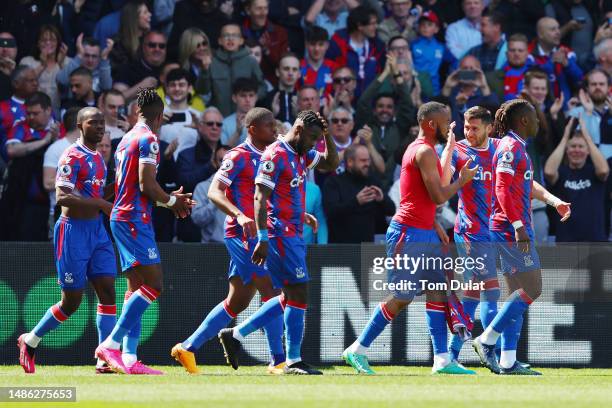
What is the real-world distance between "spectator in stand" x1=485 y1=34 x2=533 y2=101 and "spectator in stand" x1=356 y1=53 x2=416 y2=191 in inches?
50.3

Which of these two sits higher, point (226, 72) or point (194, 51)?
point (194, 51)

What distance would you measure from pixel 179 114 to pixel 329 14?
3503mm

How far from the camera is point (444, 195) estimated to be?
11.2 metres

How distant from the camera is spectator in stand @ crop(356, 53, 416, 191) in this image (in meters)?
16.8

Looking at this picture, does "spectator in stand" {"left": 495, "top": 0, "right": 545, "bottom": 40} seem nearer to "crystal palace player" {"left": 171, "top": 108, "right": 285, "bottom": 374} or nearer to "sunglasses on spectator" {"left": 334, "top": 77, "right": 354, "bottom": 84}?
"sunglasses on spectator" {"left": 334, "top": 77, "right": 354, "bottom": 84}

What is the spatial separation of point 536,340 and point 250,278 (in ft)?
12.1

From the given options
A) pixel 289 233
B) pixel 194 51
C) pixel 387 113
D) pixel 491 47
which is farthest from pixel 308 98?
pixel 289 233

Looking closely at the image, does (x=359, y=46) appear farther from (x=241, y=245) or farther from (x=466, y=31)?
(x=241, y=245)

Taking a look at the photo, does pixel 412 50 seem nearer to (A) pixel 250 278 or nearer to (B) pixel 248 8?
(B) pixel 248 8

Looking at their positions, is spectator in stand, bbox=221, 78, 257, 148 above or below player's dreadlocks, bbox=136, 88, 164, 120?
above

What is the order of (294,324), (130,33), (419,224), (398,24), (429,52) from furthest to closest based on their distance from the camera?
(398,24)
(429,52)
(130,33)
(419,224)
(294,324)

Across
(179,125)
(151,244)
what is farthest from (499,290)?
(179,125)

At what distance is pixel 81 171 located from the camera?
1148 cm

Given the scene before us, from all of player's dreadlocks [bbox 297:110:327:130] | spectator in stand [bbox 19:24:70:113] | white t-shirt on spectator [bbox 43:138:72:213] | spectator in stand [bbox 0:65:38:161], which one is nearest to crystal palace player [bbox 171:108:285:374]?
player's dreadlocks [bbox 297:110:327:130]
